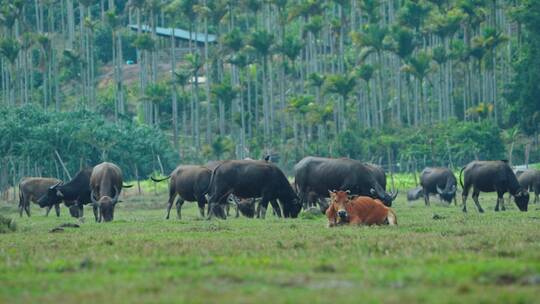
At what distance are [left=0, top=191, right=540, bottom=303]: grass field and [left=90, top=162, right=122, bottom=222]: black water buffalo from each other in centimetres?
1130

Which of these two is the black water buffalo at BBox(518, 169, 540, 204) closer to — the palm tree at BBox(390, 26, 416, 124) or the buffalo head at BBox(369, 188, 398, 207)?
the buffalo head at BBox(369, 188, 398, 207)

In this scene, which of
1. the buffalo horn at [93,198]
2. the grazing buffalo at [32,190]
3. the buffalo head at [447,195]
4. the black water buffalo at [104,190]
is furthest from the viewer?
the buffalo head at [447,195]

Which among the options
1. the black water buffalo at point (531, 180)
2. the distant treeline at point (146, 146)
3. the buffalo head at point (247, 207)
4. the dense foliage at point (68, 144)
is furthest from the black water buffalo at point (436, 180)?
the dense foliage at point (68, 144)

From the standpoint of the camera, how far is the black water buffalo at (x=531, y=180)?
51.8 meters

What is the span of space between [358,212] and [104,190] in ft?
42.5

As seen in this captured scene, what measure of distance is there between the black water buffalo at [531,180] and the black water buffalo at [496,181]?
11.7 m

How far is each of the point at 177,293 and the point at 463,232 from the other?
1073cm

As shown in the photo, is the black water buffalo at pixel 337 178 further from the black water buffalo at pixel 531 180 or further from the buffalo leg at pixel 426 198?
the black water buffalo at pixel 531 180

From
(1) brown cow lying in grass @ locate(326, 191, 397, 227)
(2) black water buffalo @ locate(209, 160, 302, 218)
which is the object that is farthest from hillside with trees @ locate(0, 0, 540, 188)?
(1) brown cow lying in grass @ locate(326, 191, 397, 227)

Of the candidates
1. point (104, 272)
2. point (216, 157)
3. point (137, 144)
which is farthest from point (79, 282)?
point (216, 157)

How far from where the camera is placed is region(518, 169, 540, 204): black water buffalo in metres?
51.8

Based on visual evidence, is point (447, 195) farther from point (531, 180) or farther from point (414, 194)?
point (414, 194)

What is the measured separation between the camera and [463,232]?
23.3 metres

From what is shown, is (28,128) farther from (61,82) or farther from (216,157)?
(61,82)
